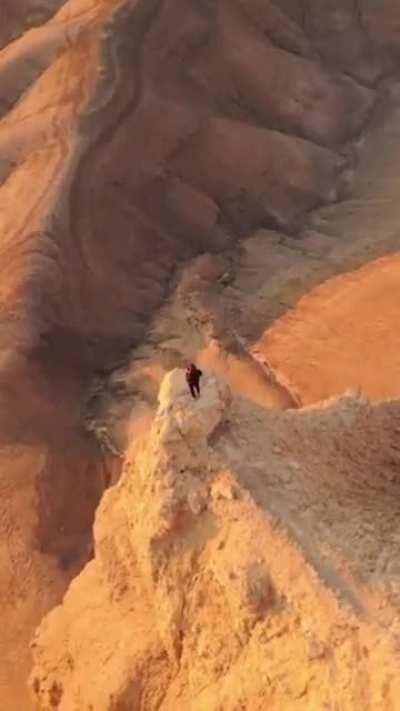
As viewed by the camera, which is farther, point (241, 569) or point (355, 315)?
point (355, 315)

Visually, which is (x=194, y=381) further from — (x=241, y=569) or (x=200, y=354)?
(x=200, y=354)

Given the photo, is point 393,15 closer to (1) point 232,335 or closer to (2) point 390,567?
(1) point 232,335

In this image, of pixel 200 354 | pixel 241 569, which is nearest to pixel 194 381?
pixel 241 569

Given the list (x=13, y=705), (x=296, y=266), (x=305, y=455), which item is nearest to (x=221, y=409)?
(x=305, y=455)

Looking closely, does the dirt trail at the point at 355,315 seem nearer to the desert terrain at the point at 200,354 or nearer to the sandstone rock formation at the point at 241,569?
the desert terrain at the point at 200,354

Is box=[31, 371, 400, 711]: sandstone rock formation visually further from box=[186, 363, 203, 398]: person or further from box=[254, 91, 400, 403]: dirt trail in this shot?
box=[254, 91, 400, 403]: dirt trail

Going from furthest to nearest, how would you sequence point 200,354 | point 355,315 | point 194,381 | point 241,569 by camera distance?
point 355,315 < point 200,354 < point 194,381 < point 241,569

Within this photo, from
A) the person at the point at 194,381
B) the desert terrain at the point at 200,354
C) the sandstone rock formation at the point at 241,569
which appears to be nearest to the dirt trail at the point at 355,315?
the desert terrain at the point at 200,354
